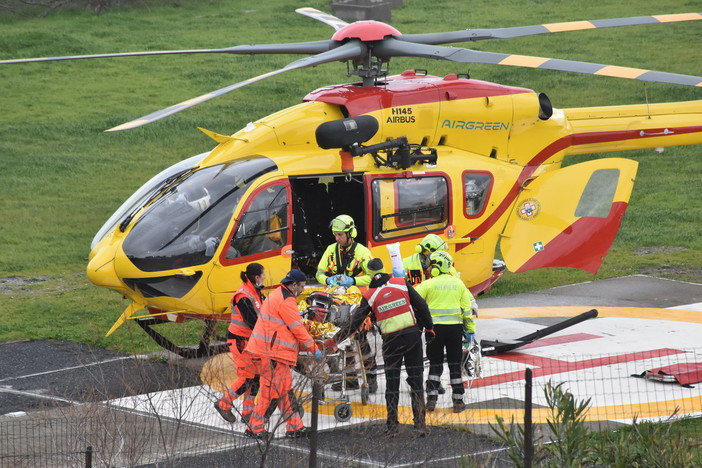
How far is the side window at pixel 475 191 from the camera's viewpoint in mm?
13516

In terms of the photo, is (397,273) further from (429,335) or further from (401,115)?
(401,115)

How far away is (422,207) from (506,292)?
381 cm

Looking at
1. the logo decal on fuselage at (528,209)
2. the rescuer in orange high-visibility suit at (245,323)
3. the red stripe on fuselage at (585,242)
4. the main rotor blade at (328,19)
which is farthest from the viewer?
the main rotor blade at (328,19)

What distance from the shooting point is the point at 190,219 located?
11.8m

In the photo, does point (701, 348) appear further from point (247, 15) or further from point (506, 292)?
point (247, 15)

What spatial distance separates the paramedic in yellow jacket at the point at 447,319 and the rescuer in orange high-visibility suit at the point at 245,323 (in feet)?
5.48

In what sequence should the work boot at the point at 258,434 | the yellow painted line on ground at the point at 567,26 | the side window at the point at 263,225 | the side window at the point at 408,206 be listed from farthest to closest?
the yellow painted line on ground at the point at 567,26 → the side window at the point at 408,206 → the side window at the point at 263,225 → the work boot at the point at 258,434

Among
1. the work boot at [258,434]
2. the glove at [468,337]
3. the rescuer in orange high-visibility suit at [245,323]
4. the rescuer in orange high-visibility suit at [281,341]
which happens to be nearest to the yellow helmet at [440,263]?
the glove at [468,337]

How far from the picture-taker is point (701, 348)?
1271 cm

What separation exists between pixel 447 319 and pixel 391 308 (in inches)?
28.0

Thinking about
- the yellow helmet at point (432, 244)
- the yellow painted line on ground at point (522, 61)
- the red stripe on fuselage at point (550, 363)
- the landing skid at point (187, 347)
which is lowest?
the red stripe on fuselage at point (550, 363)

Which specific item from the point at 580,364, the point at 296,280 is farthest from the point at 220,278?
the point at 580,364

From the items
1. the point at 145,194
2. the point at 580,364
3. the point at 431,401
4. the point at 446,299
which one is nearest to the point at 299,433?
the point at 431,401

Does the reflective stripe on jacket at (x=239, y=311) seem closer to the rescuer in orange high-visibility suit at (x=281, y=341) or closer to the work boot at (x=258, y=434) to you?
the rescuer in orange high-visibility suit at (x=281, y=341)
